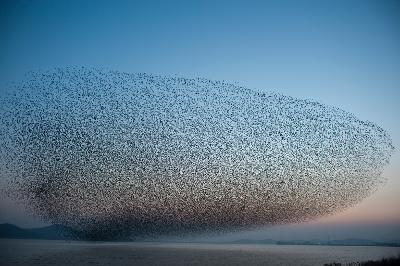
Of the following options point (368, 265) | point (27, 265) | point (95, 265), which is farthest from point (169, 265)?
point (368, 265)

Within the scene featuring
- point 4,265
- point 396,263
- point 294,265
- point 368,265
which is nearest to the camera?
point 396,263

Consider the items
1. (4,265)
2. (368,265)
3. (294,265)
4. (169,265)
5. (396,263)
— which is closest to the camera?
(396,263)

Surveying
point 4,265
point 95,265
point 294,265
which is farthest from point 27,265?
point 294,265

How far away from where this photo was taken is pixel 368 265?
132ft

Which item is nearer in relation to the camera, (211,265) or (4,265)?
(4,265)

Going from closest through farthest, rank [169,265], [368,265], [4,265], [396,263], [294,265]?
[396,263], [368,265], [4,265], [169,265], [294,265]

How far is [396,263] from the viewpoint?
35156 mm

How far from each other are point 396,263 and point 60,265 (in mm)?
48021

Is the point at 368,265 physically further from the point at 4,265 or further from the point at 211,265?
the point at 4,265

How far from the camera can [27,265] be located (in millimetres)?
57656

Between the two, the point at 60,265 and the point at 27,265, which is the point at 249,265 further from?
the point at 27,265

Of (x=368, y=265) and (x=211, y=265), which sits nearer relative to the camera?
(x=368, y=265)

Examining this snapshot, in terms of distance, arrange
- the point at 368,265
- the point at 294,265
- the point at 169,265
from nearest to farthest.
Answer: the point at 368,265 → the point at 169,265 → the point at 294,265

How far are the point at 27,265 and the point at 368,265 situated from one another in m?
48.8
